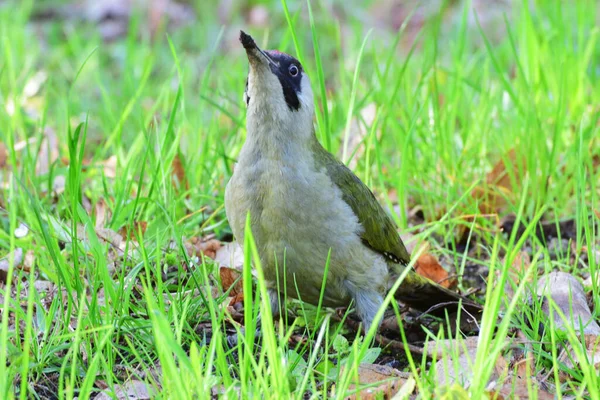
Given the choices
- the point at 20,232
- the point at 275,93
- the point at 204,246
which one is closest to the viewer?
the point at 275,93

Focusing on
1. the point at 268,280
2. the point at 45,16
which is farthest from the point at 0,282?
the point at 45,16

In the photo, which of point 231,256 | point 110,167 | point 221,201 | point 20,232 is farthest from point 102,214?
point 110,167

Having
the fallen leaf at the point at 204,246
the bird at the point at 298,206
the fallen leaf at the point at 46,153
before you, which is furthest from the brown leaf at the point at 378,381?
the fallen leaf at the point at 46,153

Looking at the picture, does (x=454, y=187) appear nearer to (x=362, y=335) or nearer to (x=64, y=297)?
(x=362, y=335)

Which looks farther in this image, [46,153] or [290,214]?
[46,153]

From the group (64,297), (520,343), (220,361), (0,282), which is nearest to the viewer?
(220,361)

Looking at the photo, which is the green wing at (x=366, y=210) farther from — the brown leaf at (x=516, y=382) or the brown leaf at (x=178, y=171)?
the brown leaf at (x=178, y=171)

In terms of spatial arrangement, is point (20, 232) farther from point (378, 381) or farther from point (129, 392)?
point (378, 381)

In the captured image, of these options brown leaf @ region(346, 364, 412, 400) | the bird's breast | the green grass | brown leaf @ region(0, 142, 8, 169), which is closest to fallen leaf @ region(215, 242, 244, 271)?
the green grass
